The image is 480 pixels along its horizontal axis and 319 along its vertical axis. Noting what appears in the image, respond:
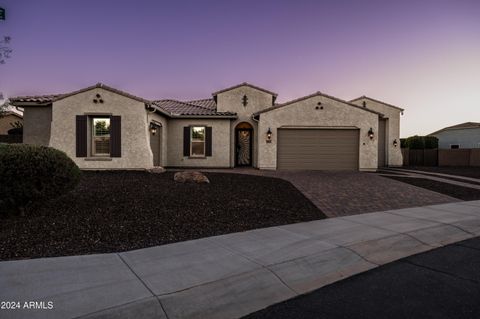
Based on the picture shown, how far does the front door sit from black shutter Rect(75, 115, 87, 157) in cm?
944

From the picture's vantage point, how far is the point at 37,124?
1540 cm

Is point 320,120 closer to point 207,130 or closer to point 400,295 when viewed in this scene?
point 207,130

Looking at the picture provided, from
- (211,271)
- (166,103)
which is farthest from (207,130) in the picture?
(211,271)

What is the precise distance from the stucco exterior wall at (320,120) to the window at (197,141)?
417 centimetres

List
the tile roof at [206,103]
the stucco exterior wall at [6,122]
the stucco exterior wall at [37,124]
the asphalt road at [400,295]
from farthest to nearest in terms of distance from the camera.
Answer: the stucco exterior wall at [6,122]
the tile roof at [206,103]
the stucco exterior wall at [37,124]
the asphalt road at [400,295]

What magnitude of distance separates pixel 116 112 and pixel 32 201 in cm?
946

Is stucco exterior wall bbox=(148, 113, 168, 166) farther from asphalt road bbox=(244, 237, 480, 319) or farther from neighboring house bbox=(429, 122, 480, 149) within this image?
neighboring house bbox=(429, 122, 480, 149)

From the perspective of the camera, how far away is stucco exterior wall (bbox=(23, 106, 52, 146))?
1537 centimetres

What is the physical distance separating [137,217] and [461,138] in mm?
43055

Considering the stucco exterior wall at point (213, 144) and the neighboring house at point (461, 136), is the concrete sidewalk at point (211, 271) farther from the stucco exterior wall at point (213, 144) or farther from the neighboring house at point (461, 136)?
the neighboring house at point (461, 136)

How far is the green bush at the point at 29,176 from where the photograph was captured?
5402 millimetres

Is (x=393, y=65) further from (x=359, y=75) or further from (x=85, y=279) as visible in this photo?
(x=85, y=279)

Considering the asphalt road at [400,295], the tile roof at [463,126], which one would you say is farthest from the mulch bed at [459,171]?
the asphalt road at [400,295]

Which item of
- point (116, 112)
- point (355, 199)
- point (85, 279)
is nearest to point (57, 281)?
point (85, 279)
